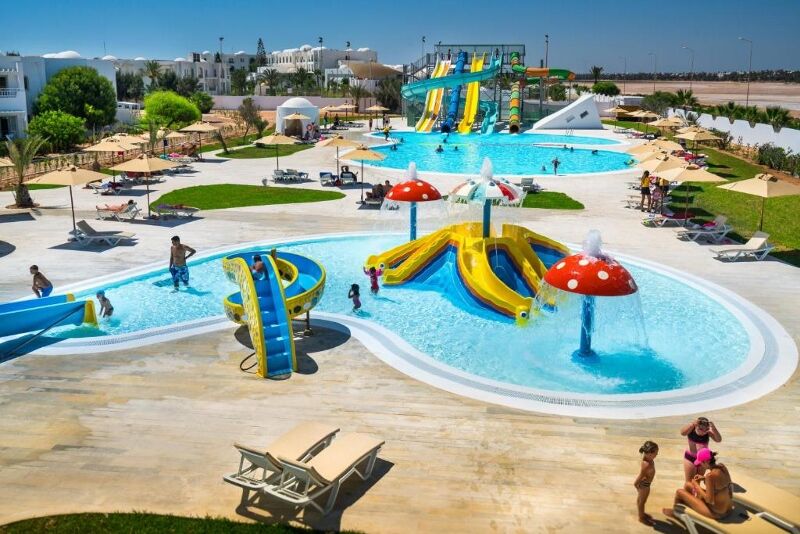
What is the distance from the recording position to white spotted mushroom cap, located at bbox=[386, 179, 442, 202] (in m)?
17.9

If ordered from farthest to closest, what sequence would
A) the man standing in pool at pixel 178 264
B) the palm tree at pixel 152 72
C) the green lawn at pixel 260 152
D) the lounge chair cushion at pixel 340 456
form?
the palm tree at pixel 152 72
the green lawn at pixel 260 152
the man standing in pool at pixel 178 264
the lounge chair cushion at pixel 340 456

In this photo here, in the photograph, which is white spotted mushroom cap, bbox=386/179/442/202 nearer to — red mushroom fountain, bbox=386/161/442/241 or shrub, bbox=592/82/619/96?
red mushroom fountain, bbox=386/161/442/241

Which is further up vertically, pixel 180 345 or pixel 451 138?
pixel 451 138

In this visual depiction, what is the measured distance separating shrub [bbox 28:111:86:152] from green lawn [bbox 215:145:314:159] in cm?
1234

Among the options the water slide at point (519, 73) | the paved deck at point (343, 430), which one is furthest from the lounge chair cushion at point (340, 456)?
the water slide at point (519, 73)

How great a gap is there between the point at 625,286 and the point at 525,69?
54204 mm

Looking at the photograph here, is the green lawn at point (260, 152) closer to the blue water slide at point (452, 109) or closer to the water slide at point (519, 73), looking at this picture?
the blue water slide at point (452, 109)

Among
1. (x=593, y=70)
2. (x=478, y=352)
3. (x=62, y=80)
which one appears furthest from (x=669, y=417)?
(x=593, y=70)

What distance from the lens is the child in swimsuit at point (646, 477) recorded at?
7.43m

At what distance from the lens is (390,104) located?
275 feet

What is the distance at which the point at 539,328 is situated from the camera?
46.1ft

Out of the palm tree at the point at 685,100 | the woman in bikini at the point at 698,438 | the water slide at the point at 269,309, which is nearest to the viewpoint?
the woman in bikini at the point at 698,438

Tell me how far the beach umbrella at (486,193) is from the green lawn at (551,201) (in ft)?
35.1

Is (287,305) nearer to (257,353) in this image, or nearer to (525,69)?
(257,353)
